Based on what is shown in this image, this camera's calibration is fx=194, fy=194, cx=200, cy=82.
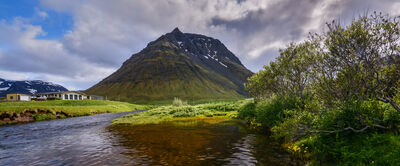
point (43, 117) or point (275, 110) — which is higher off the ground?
point (275, 110)

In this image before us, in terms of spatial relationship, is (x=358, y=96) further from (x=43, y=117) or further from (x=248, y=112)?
(x=43, y=117)

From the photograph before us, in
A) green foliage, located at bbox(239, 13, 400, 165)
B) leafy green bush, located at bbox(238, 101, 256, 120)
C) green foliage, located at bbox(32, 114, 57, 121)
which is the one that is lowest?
green foliage, located at bbox(32, 114, 57, 121)

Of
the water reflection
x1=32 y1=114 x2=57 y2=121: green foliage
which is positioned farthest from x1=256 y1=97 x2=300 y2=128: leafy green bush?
x1=32 y1=114 x2=57 y2=121: green foliage

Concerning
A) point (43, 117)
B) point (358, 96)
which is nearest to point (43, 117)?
point (43, 117)

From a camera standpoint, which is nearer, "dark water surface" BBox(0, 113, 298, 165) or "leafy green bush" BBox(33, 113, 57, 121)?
"dark water surface" BBox(0, 113, 298, 165)

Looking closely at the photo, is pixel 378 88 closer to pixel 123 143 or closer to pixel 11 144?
pixel 123 143

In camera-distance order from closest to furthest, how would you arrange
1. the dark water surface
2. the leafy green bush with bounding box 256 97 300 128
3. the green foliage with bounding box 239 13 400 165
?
the green foliage with bounding box 239 13 400 165 < the dark water surface < the leafy green bush with bounding box 256 97 300 128

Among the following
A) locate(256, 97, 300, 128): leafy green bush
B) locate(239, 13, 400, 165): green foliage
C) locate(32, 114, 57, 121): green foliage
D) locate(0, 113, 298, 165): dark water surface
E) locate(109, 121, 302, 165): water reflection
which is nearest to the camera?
locate(239, 13, 400, 165): green foliage

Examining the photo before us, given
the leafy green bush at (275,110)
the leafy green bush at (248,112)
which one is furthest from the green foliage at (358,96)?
the leafy green bush at (248,112)

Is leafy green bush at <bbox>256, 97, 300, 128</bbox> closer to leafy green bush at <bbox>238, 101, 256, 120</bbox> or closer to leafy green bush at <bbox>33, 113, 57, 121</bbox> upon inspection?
leafy green bush at <bbox>238, 101, 256, 120</bbox>

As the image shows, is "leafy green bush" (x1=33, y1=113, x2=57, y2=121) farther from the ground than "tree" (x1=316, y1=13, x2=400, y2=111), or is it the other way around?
"tree" (x1=316, y1=13, x2=400, y2=111)

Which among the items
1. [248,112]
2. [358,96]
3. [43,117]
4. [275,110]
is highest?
[358,96]

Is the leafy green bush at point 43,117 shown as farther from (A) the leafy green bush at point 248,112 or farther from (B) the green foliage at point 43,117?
(A) the leafy green bush at point 248,112

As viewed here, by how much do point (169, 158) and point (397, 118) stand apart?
12.3 meters
